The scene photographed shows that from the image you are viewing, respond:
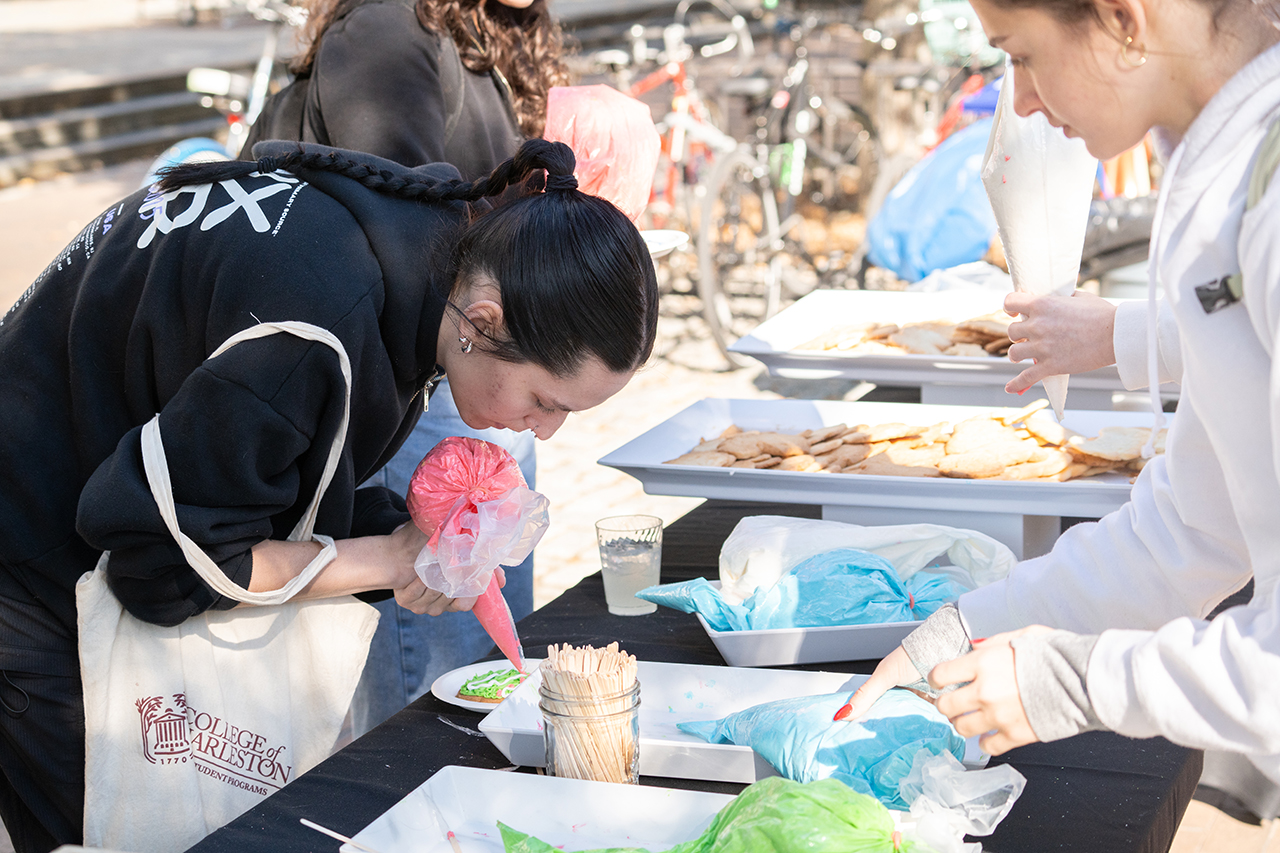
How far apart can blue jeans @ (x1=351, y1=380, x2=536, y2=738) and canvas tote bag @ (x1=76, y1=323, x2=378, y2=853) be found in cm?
69

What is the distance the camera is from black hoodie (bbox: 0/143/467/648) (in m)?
1.22

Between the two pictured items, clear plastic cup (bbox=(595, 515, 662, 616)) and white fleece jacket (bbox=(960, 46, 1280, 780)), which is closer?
white fleece jacket (bbox=(960, 46, 1280, 780))

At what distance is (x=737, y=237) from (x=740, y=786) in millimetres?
5357

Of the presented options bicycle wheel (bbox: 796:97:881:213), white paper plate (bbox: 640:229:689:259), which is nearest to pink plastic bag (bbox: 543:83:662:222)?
white paper plate (bbox: 640:229:689:259)

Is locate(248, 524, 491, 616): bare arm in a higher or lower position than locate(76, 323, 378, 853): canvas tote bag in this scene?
higher

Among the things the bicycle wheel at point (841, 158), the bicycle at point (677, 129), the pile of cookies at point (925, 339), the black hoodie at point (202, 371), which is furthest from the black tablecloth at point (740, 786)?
the bicycle wheel at point (841, 158)

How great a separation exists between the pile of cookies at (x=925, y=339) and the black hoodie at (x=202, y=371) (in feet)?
4.53

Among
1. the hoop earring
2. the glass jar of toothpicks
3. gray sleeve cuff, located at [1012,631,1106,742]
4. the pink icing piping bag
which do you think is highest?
the hoop earring

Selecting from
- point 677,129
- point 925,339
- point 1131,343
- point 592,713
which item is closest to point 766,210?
point 677,129

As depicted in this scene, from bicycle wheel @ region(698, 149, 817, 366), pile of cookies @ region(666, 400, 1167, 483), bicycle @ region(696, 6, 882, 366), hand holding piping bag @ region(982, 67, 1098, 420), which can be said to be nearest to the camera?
hand holding piping bag @ region(982, 67, 1098, 420)

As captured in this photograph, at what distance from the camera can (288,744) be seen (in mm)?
1396

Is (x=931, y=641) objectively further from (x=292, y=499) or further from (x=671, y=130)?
(x=671, y=130)

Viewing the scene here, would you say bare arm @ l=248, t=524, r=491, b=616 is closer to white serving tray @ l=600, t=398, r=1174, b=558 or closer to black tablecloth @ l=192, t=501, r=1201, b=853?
black tablecloth @ l=192, t=501, r=1201, b=853

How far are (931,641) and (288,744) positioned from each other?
75 centimetres
